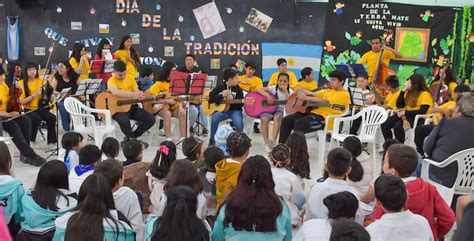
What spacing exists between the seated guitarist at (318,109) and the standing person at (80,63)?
3.20 metres

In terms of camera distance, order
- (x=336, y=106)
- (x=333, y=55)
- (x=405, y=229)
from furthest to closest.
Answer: (x=333, y=55) → (x=336, y=106) → (x=405, y=229)

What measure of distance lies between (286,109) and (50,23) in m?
5.28

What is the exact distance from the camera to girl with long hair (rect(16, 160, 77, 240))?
3.05m

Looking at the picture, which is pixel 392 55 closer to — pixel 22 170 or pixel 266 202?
pixel 22 170

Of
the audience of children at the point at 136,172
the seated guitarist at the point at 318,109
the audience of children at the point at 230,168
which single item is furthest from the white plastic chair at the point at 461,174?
the seated guitarist at the point at 318,109

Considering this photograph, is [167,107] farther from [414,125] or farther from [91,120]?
[414,125]

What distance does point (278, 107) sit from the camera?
7586mm

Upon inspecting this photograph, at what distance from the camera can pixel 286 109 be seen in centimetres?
734

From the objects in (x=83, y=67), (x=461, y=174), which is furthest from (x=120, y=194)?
(x=83, y=67)

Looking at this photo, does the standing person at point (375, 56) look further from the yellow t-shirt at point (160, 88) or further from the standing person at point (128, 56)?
the standing person at point (128, 56)

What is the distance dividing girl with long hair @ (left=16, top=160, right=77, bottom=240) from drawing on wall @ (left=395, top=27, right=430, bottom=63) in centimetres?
803

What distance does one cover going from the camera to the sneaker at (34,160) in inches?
253

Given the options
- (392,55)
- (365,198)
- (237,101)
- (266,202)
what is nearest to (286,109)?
(237,101)

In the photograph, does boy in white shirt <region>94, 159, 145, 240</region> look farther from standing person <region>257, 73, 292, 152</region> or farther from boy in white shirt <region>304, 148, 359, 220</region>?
standing person <region>257, 73, 292, 152</region>
